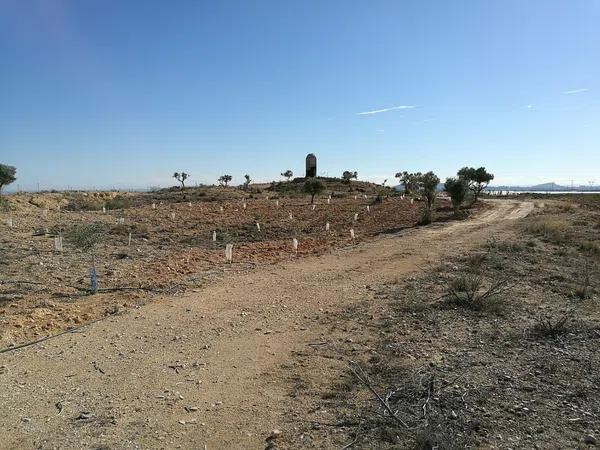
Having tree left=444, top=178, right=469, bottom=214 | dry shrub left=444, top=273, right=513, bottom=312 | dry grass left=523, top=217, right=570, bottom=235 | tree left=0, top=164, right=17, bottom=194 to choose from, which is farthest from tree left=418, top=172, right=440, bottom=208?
tree left=0, top=164, right=17, bottom=194

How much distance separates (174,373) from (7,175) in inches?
1764

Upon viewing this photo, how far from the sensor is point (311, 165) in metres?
80.4

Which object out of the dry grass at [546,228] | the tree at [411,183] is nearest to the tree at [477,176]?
the tree at [411,183]

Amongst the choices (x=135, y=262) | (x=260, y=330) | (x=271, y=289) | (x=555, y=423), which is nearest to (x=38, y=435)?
(x=260, y=330)

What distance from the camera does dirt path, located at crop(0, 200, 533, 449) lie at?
4.82 m

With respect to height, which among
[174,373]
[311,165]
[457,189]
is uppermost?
[311,165]

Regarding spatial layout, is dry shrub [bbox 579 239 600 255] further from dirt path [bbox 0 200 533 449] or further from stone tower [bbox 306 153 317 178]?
stone tower [bbox 306 153 317 178]

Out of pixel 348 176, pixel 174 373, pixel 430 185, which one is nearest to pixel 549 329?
pixel 174 373

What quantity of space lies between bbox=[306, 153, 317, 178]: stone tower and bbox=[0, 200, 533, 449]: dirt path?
69761 mm

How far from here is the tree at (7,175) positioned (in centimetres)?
4197

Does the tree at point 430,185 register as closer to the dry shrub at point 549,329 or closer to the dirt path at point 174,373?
the dirt path at point 174,373

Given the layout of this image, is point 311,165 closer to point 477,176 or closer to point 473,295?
point 477,176

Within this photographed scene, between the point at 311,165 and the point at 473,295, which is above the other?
the point at 311,165

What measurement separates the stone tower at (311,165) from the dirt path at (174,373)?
69761 mm
